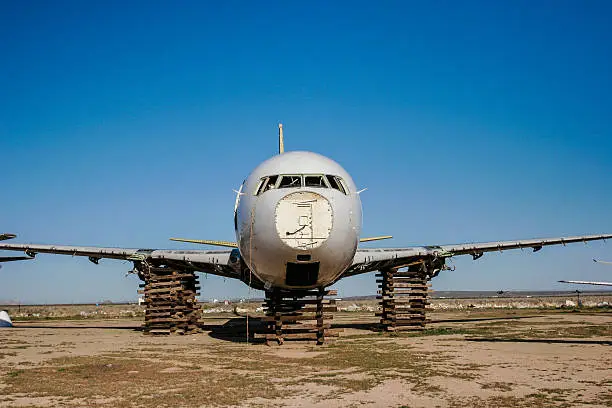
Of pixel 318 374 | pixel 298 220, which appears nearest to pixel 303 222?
pixel 298 220

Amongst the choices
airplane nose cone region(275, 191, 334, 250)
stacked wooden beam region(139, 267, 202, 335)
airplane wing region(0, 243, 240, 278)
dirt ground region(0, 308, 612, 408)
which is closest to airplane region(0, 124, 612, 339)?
airplane nose cone region(275, 191, 334, 250)

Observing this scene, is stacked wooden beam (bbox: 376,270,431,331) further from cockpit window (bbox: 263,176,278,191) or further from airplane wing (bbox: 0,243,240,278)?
cockpit window (bbox: 263,176,278,191)

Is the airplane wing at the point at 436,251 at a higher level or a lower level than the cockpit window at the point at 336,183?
lower

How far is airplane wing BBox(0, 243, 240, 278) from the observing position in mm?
22125

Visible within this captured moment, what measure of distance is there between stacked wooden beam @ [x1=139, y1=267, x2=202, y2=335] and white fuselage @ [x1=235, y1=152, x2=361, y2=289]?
29.7 ft

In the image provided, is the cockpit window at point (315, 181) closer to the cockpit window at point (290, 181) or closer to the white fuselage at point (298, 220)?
the white fuselage at point (298, 220)

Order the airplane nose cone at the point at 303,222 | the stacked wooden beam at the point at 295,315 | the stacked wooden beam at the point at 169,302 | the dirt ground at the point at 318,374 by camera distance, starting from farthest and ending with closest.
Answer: the stacked wooden beam at the point at 169,302, the stacked wooden beam at the point at 295,315, the airplane nose cone at the point at 303,222, the dirt ground at the point at 318,374

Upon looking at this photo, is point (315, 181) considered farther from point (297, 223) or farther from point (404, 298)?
point (404, 298)

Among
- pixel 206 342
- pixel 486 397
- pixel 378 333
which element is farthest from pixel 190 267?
pixel 486 397

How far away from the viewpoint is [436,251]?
78.3 ft

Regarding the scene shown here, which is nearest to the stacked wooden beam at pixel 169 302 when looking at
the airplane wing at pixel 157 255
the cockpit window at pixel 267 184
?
the airplane wing at pixel 157 255

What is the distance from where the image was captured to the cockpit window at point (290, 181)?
14625mm

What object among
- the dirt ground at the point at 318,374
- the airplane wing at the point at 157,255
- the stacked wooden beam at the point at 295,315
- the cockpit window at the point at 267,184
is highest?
the cockpit window at the point at 267,184

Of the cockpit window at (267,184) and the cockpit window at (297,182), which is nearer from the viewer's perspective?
the cockpit window at (297,182)
